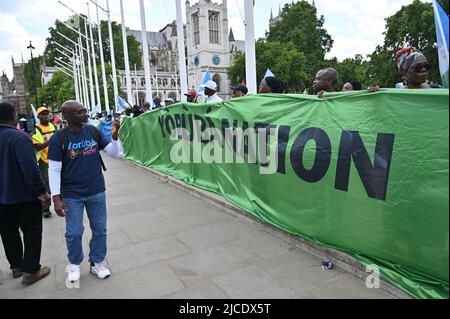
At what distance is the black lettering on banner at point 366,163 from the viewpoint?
2938 mm

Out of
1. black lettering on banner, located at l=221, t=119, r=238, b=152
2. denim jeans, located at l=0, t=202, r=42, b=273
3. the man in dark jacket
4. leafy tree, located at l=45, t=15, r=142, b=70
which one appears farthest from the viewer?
leafy tree, located at l=45, t=15, r=142, b=70

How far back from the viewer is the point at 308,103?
380cm

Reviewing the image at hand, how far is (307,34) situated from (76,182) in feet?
194

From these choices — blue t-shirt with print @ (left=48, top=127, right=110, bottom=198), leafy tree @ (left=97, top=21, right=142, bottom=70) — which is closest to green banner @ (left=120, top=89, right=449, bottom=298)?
blue t-shirt with print @ (left=48, top=127, right=110, bottom=198)

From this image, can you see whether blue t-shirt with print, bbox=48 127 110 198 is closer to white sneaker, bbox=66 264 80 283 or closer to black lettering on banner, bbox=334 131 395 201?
white sneaker, bbox=66 264 80 283

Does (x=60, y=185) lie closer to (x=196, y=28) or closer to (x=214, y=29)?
(x=214, y=29)

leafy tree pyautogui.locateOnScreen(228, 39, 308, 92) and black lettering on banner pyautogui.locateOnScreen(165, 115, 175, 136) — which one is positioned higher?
leafy tree pyautogui.locateOnScreen(228, 39, 308, 92)

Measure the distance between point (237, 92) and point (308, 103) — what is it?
128 inches

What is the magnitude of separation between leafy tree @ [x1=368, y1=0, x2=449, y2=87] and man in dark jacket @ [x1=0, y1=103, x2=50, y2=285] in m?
28.2

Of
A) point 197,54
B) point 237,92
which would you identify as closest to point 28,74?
point 197,54

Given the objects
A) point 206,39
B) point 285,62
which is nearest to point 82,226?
point 285,62

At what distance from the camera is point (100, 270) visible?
3.53 m

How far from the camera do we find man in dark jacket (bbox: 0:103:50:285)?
338 cm
